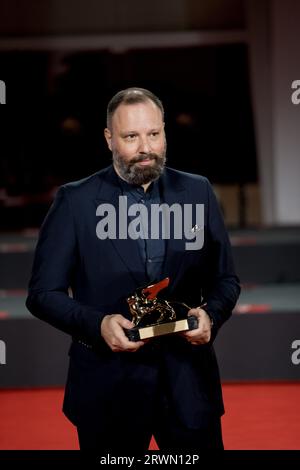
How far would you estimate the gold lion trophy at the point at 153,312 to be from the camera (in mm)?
1310

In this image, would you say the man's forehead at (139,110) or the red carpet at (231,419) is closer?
the man's forehead at (139,110)

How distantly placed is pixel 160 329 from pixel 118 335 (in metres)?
0.07

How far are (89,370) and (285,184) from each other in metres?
6.46

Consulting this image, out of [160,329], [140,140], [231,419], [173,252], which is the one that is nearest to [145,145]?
[140,140]

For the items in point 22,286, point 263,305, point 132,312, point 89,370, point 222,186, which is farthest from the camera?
point 222,186

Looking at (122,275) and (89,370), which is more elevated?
(122,275)

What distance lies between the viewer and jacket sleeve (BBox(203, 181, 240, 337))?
1451 millimetres

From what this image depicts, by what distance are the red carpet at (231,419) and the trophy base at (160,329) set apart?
5.21 ft

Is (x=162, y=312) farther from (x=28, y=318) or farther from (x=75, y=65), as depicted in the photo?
(x=75, y=65)

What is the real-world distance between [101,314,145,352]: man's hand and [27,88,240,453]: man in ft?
0.10

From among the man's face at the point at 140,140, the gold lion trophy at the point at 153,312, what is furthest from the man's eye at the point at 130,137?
the gold lion trophy at the point at 153,312

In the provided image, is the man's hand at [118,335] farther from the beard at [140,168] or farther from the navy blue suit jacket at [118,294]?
the beard at [140,168]

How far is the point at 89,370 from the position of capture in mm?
1467

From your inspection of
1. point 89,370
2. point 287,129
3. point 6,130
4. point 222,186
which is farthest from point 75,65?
point 89,370
